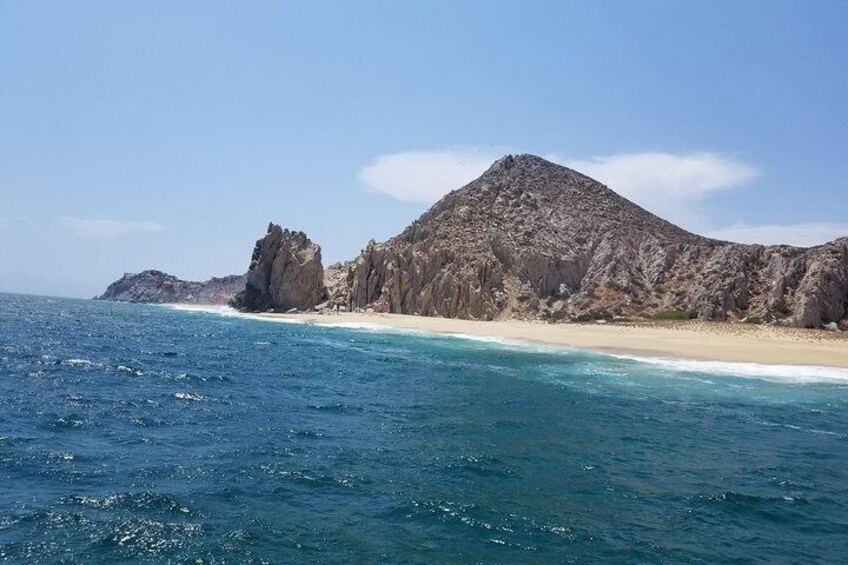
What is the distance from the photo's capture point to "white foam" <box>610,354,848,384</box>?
32.7m

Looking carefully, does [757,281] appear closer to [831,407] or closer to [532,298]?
[532,298]

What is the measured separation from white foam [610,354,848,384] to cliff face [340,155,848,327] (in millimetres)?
33184

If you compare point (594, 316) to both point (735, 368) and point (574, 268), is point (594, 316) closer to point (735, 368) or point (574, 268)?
point (574, 268)

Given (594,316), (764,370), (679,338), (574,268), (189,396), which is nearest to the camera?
(189,396)

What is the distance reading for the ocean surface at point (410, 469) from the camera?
9.73m

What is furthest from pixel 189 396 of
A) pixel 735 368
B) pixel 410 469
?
pixel 735 368

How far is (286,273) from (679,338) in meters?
61.9

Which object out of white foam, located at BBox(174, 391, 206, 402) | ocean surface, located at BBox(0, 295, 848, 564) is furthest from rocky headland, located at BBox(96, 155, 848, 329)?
white foam, located at BBox(174, 391, 206, 402)

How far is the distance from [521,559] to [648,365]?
30.5m

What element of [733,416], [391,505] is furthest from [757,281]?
[391,505]

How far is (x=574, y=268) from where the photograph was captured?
87750 millimetres

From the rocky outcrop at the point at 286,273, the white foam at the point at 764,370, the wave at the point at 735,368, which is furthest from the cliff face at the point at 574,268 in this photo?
the white foam at the point at 764,370

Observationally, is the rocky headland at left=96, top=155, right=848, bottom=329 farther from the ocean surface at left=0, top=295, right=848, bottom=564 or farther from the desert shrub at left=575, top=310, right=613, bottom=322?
the ocean surface at left=0, top=295, right=848, bottom=564

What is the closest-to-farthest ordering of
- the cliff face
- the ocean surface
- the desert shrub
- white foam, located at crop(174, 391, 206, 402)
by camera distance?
the ocean surface
white foam, located at crop(174, 391, 206, 402)
the cliff face
the desert shrub
